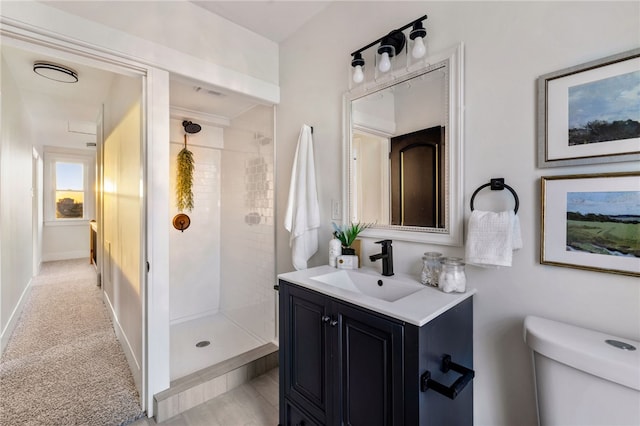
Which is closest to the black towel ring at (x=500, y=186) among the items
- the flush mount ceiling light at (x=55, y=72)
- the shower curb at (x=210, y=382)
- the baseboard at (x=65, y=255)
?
the shower curb at (x=210, y=382)

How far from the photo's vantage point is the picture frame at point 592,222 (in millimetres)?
958

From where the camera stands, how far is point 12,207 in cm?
260

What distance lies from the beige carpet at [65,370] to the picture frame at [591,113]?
2.59 m

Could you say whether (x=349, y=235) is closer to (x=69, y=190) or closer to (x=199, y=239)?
(x=199, y=239)

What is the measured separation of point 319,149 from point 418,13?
0.96 m

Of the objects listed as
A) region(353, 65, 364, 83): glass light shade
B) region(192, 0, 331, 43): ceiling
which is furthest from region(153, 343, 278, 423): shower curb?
region(192, 0, 331, 43): ceiling

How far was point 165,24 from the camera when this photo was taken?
1.78 meters

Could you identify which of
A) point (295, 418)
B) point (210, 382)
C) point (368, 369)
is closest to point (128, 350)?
point (210, 382)

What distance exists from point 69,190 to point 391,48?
756 cm

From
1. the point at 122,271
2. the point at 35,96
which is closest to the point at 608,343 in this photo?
the point at 122,271

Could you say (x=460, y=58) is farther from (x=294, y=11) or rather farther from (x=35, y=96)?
(x=35, y=96)

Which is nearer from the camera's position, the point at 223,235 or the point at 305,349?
the point at 305,349

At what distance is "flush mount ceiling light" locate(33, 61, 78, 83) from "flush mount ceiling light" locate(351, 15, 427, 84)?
2508 mm

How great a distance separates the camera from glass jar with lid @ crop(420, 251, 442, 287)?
137 centimetres
